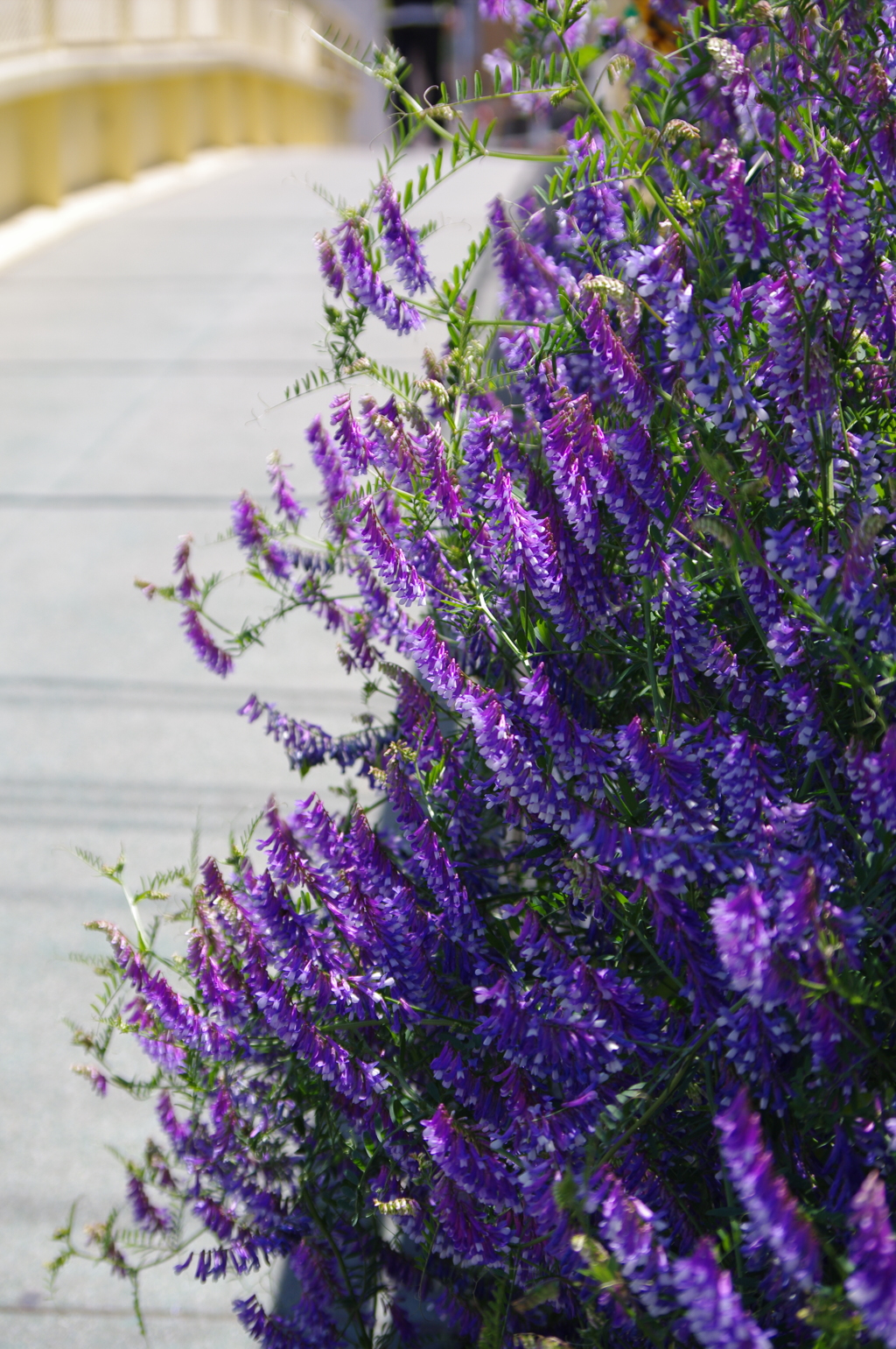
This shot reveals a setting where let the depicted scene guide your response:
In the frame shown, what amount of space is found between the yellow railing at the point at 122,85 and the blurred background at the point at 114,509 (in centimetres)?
4

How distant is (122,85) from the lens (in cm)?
1247

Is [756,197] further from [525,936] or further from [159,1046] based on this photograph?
[159,1046]

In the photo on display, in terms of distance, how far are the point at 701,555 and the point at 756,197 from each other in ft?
1.48

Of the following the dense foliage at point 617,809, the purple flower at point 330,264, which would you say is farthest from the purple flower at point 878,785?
the purple flower at point 330,264

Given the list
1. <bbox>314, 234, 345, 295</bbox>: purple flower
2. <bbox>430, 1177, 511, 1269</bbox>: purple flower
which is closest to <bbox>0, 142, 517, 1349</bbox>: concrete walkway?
<bbox>314, 234, 345, 295</bbox>: purple flower

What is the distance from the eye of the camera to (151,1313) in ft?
8.32

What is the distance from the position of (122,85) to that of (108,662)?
9.52 m

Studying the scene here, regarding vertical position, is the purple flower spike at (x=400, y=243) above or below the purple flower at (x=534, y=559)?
above

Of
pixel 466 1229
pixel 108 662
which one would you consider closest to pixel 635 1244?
pixel 466 1229

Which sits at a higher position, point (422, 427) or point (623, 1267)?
point (422, 427)

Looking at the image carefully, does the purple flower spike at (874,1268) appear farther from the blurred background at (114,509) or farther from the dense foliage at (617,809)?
the blurred background at (114,509)

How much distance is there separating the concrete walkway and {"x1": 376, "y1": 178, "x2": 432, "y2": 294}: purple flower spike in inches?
9.4

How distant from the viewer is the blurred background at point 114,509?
2.92m

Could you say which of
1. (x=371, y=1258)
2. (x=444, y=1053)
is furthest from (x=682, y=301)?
(x=371, y=1258)
